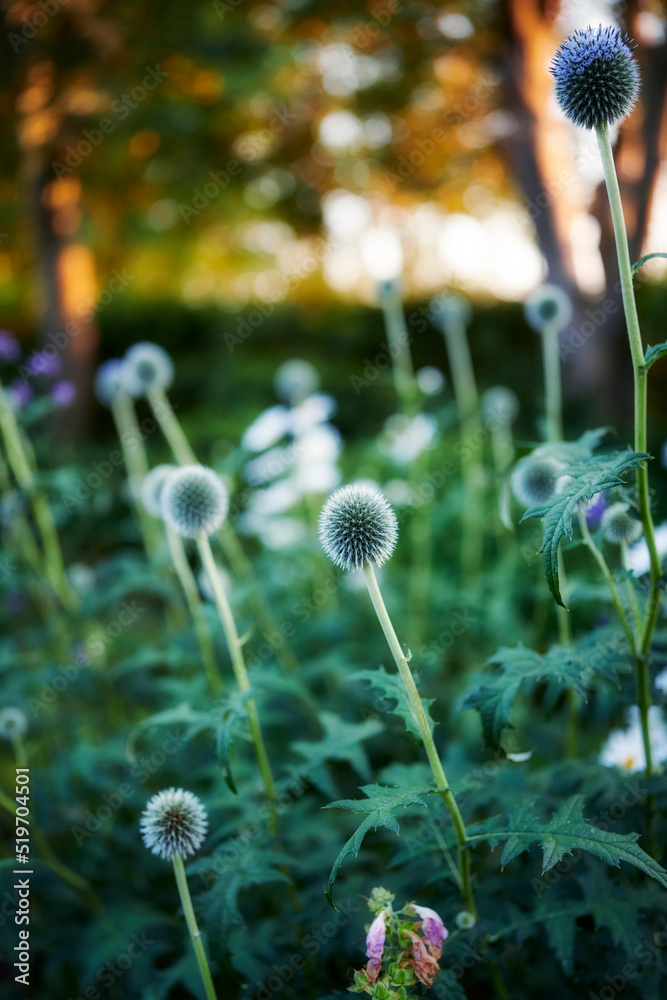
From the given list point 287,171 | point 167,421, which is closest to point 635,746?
point 167,421

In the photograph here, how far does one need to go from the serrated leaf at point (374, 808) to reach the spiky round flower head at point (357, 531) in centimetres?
48

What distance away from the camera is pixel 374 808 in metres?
1.34

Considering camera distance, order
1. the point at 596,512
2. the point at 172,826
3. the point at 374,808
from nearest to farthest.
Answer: the point at 374,808, the point at 172,826, the point at 596,512

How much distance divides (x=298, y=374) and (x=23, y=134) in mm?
6173

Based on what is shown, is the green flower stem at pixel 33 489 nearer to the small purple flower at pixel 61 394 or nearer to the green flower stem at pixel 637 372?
the small purple flower at pixel 61 394

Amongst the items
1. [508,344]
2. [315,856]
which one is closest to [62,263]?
[508,344]

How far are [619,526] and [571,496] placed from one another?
77cm

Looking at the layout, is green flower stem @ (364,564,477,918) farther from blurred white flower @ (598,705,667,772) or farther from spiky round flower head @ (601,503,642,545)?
blurred white flower @ (598,705,667,772)

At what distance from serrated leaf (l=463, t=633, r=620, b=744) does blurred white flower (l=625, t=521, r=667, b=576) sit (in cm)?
41

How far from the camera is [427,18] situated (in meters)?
7.25

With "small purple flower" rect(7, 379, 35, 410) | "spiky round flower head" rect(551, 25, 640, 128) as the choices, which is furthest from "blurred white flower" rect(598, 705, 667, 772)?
"small purple flower" rect(7, 379, 35, 410)

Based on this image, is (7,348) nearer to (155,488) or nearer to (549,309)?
(155,488)

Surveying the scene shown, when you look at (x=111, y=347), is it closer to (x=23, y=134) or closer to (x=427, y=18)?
(x=23, y=134)

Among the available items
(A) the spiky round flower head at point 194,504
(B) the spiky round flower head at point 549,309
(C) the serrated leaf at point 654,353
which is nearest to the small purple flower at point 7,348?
(A) the spiky round flower head at point 194,504
